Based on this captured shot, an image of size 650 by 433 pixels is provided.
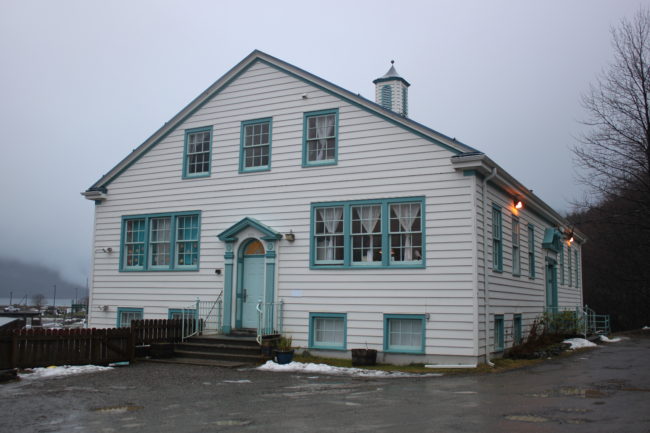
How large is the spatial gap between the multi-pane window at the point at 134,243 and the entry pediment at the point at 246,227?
358cm

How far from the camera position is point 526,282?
66.5 ft

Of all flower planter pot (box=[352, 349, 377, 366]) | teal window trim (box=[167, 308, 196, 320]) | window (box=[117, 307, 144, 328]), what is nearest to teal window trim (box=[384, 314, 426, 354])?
flower planter pot (box=[352, 349, 377, 366])

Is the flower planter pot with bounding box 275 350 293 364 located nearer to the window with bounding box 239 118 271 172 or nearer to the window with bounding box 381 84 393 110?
the window with bounding box 239 118 271 172

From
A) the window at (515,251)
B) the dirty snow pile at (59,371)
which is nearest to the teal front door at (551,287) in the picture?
the window at (515,251)

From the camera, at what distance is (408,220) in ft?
53.8

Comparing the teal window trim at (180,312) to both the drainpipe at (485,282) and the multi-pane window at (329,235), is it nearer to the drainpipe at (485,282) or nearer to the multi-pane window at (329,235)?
the multi-pane window at (329,235)

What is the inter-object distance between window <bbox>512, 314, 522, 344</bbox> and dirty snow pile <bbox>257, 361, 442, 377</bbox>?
5282mm

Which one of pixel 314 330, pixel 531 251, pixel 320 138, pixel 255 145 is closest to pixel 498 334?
pixel 314 330

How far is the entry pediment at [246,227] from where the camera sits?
17.9 metres

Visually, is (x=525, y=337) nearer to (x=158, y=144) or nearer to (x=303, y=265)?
(x=303, y=265)

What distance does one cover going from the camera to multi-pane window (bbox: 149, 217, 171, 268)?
67.1 feet

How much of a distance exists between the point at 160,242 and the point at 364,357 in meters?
8.48

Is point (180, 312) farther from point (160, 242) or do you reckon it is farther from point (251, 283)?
point (251, 283)

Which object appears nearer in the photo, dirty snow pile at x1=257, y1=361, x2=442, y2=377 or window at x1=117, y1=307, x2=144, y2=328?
dirty snow pile at x1=257, y1=361, x2=442, y2=377
